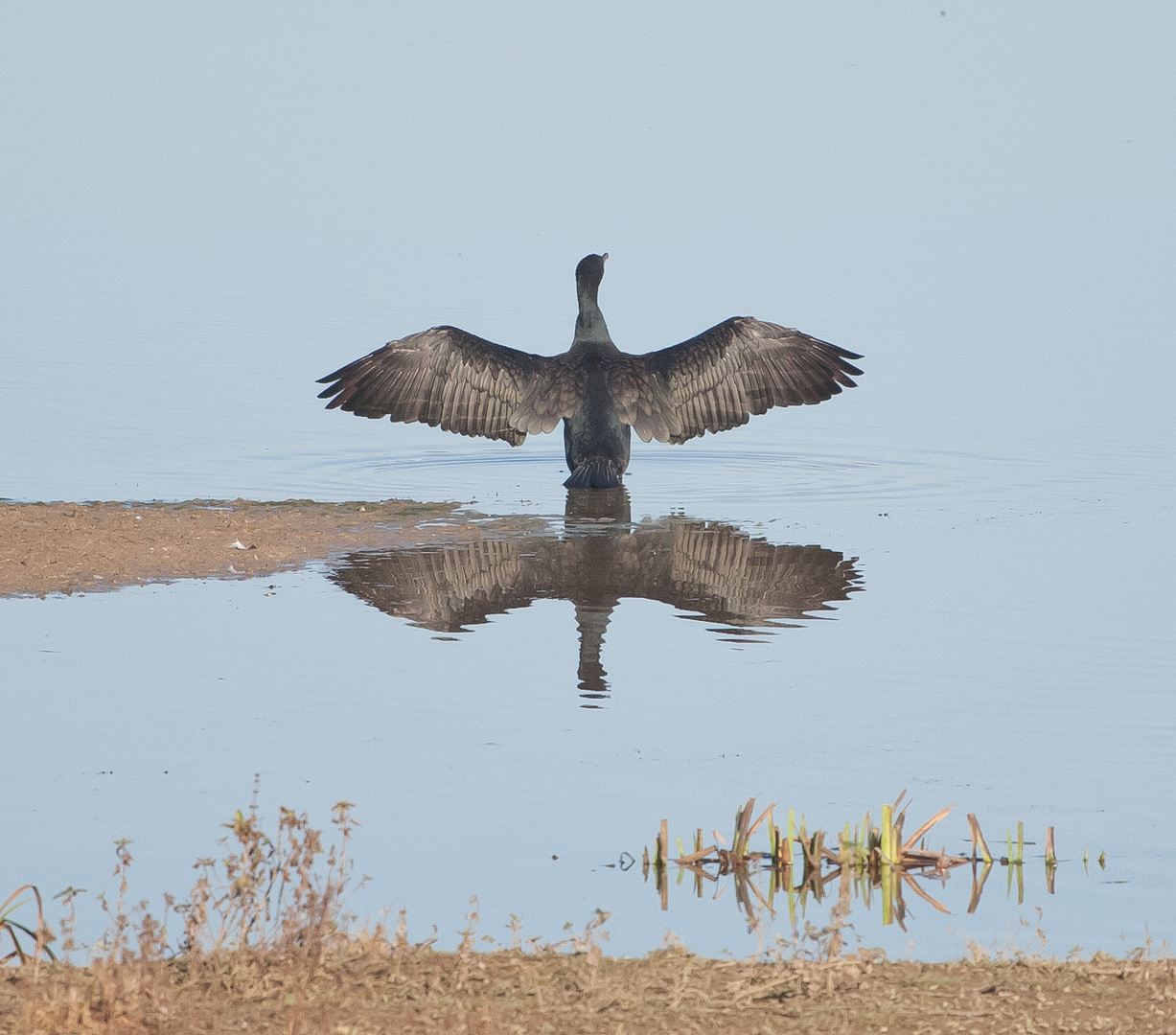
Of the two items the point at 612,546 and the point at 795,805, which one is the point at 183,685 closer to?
the point at 795,805

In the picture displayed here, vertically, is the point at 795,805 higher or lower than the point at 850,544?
lower

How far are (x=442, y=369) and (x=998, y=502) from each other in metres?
5.06

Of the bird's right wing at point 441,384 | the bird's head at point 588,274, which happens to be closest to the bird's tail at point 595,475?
the bird's right wing at point 441,384

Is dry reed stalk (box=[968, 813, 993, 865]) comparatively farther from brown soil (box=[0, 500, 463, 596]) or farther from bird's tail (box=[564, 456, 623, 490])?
bird's tail (box=[564, 456, 623, 490])

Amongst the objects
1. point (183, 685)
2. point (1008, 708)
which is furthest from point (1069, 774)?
point (183, 685)

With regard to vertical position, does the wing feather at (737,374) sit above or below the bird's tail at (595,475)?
above

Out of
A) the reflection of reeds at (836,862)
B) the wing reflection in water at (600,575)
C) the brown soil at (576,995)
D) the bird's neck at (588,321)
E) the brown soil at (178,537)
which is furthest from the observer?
the bird's neck at (588,321)

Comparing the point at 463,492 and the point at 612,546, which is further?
the point at 463,492

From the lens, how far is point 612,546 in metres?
13.2

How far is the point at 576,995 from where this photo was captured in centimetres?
520

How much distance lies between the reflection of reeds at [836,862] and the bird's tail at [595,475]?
869 centimetres

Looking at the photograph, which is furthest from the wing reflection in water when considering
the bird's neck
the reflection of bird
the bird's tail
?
the bird's neck

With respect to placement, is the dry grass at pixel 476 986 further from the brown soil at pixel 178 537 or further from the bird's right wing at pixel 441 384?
the bird's right wing at pixel 441 384

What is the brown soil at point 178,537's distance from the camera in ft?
38.8
